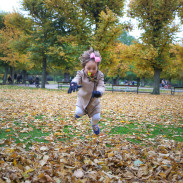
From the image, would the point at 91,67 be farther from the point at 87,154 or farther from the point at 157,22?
the point at 157,22

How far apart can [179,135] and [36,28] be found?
62.8 feet

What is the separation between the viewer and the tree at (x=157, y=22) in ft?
55.4

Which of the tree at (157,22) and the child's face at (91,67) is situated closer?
the child's face at (91,67)

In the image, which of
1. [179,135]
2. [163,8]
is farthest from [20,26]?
[179,135]

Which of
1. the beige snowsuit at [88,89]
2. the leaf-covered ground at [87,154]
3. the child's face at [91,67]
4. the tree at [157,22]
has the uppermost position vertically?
the tree at [157,22]

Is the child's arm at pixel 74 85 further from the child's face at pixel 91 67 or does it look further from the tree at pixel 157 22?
the tree at pixel 157 22

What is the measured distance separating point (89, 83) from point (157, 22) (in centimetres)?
1725

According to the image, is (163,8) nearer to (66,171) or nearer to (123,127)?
(123,127)

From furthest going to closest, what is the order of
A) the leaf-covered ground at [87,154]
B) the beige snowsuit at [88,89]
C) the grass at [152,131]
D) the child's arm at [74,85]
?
the grass at [152,131]
the beige snowsuit at [88,89]
the child's arm at [74,85]
the leaf-covered ground at [87,154]

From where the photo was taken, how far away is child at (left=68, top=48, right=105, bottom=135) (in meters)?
3.54

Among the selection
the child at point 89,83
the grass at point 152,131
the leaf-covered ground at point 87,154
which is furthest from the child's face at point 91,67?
the grass at point 152,131

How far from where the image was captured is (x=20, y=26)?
65.9 ft

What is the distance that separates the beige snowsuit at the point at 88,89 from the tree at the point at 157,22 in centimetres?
1511

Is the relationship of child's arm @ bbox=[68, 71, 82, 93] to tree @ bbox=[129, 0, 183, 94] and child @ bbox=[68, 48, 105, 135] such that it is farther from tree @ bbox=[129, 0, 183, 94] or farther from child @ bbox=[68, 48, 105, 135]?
tree @ bbox=[129, 0, 183, 94]
